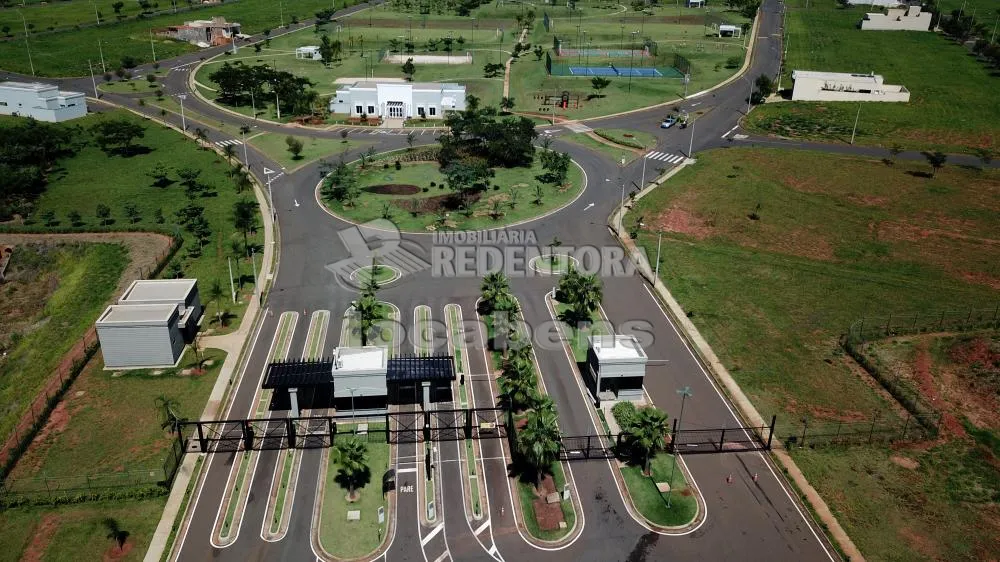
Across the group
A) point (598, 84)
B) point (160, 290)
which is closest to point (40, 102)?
point (160, 290)

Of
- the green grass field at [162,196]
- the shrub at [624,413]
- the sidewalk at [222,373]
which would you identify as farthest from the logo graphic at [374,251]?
the shrub at [624,413]

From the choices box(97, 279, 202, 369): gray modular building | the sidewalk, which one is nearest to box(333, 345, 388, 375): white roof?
the sidewalk

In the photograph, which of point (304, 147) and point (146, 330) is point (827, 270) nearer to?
point (146, 330)

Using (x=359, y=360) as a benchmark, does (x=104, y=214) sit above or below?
below

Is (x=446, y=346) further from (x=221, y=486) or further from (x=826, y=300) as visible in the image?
(x=826, y=300)

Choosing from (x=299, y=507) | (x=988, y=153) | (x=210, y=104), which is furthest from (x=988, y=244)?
(x=210, y=104)
